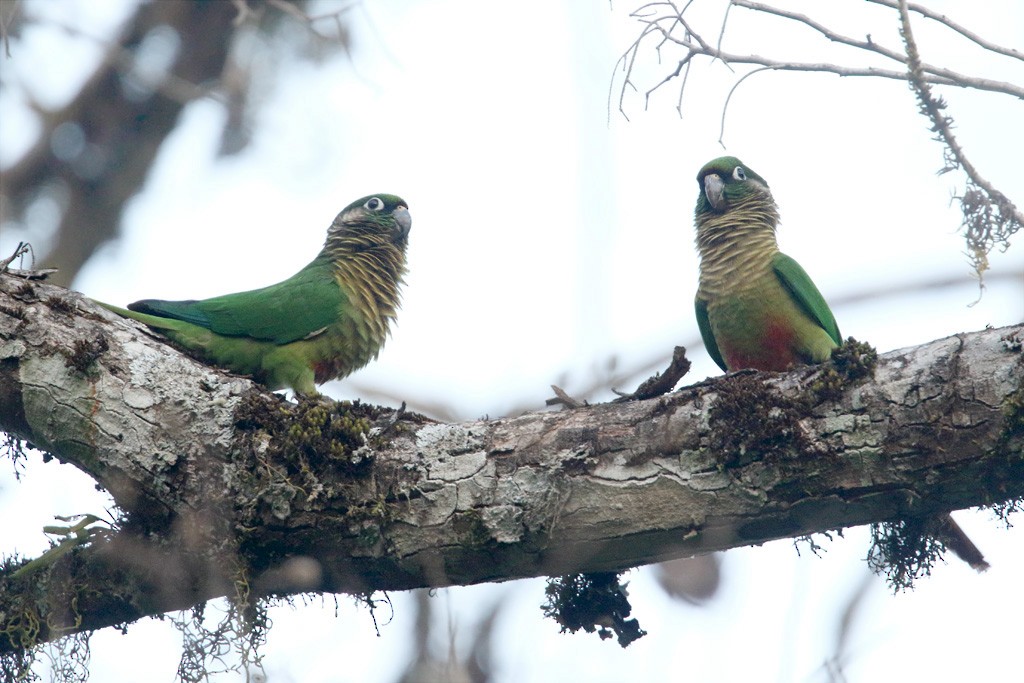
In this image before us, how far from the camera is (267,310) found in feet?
18.0

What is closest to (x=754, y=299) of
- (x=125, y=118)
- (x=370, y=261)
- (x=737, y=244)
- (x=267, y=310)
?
(x=737, y=244)

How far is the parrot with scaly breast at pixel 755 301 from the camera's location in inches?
227

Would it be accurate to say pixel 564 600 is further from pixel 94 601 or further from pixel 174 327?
pixel 174 327

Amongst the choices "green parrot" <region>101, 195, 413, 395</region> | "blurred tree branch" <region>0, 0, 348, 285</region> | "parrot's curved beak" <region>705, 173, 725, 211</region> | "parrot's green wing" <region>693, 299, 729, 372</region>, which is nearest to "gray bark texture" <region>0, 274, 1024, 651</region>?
"green parrot" <region>101, 195, 413, 395</region>

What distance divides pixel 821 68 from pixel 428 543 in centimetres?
289

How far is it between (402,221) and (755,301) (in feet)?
8.34

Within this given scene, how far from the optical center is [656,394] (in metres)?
4.02

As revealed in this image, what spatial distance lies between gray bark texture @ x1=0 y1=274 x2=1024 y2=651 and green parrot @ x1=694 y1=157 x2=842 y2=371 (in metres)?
2.08

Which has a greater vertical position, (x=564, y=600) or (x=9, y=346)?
(x=9, y=346)

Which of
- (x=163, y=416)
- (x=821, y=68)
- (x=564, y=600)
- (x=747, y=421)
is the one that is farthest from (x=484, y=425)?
(x=821, y=68)

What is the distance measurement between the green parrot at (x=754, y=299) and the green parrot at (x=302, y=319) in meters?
2.11

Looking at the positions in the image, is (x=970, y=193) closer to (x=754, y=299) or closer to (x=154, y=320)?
(x=754, y=299)

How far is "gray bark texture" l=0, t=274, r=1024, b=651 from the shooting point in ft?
11.2

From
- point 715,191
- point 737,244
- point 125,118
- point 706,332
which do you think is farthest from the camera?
point 125,118
